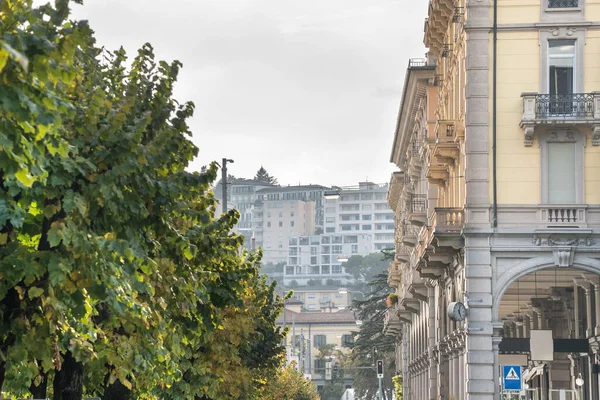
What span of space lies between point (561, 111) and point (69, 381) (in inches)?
921

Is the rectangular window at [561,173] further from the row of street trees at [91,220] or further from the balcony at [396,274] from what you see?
the balcony at [396,274]

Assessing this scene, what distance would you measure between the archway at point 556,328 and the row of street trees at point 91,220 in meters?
20.1

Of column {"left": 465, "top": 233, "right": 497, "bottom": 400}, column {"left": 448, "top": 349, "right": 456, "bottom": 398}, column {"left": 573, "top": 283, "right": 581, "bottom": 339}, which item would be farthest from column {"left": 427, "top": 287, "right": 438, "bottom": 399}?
column {"left": 465, "top": 233, "right": 497, "bottom": 400}

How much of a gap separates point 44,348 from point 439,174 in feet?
115

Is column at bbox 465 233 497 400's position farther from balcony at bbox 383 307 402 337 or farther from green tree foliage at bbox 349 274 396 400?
green tree foliage at bbox 349 274 396 400

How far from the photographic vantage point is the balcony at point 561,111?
132 feet

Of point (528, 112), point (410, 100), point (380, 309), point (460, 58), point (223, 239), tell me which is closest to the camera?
point (223, 239)

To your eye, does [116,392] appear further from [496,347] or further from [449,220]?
[449,220]

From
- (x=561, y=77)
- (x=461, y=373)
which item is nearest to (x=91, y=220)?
(x=561, y=77)

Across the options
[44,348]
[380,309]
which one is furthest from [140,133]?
[380,309]

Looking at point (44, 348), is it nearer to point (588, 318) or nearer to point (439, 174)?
point (588, 318)

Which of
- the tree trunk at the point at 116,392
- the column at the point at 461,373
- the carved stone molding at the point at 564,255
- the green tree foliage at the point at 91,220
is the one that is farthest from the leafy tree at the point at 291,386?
the green tree foliage at the point at 91,220

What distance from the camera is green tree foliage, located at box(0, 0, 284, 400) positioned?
13336 millimetres

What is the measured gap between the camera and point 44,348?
16016mm
